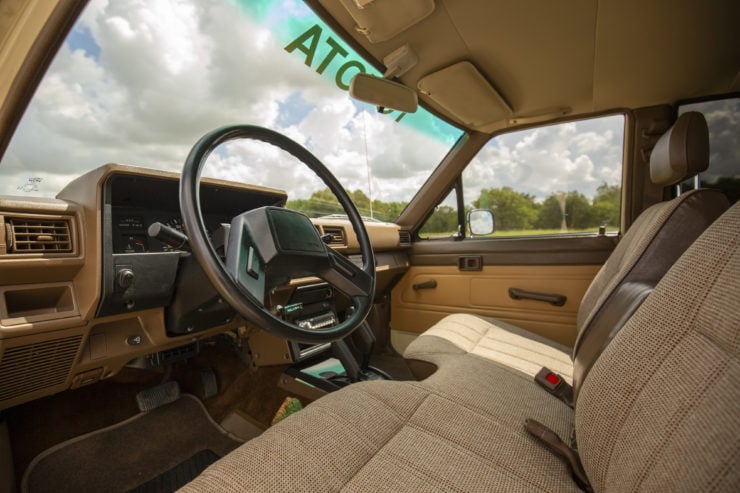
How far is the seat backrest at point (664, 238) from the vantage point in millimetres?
955

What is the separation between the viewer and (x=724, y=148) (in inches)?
76.3

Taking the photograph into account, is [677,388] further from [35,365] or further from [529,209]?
[529,209]

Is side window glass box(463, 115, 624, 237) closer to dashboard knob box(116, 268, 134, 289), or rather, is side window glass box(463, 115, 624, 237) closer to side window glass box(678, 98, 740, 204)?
side window glass box(678, 98, 740, 204)

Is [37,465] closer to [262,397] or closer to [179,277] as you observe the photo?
[262,397]

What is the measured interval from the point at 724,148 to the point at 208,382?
2978 millimetres

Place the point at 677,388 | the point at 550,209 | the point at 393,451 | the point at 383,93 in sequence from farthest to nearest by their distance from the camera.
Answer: the point at 550,209 < the point at 383,93 < the point at 393,451 < the point at 677,388

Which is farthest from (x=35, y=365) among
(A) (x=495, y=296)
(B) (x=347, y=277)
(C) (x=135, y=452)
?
(A) (x=495, y=296)

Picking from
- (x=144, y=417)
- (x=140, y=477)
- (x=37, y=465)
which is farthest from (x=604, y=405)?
(x=37, y=465)

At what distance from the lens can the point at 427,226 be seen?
285 centimetres

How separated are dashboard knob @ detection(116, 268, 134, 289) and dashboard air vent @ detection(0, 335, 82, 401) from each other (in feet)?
0.71

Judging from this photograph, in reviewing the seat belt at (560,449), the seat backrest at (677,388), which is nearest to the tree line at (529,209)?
the seat belt at (560,449)

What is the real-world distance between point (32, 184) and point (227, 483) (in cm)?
114

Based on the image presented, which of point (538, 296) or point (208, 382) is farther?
point (538, 296)

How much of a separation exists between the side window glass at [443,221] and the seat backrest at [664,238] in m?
1.44
